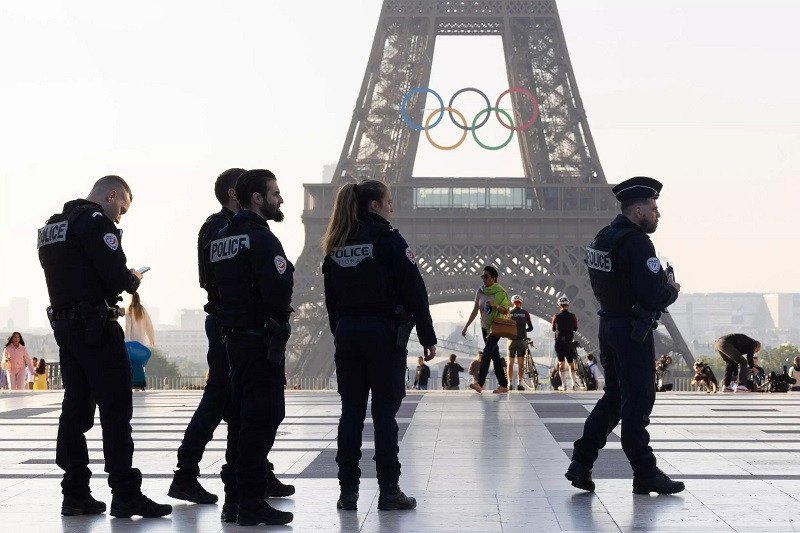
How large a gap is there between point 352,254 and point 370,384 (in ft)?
2.43

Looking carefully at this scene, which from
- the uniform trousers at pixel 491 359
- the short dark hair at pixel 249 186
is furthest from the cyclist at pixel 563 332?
the short dark hair at pixel 249 186

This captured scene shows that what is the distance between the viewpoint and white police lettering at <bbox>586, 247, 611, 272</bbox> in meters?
8.59

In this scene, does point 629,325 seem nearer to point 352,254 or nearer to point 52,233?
point 352,254

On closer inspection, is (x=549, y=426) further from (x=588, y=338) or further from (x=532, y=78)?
(x=532, y=78)

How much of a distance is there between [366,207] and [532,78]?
163ft

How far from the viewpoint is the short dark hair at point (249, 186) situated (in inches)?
301

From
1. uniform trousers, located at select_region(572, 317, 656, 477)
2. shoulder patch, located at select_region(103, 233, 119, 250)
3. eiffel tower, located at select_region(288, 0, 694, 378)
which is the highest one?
eiffel tower, located at select_region(288, 0, 694, 378)

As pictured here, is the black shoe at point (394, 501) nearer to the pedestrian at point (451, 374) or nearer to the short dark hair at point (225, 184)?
the short dark hair at point (225, 184)

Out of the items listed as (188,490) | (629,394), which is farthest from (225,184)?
(629,394)

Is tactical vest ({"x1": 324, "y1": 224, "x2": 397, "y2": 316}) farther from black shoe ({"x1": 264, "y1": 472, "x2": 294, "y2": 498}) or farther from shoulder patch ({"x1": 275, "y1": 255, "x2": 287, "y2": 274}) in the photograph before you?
black shoe ({"x1": 264, "y1": 472, "x2": 294, "y2": 498})

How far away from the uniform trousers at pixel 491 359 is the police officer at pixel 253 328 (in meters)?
10.8

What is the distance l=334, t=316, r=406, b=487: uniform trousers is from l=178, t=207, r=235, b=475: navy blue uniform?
2.21ft

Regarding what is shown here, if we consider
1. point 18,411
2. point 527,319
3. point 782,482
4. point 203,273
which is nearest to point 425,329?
point 203,273

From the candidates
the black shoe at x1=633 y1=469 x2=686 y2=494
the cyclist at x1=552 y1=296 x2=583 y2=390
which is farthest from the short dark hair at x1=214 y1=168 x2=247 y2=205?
the cyclist at x1=552 y1=296 x2=583 y2=390
